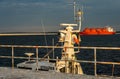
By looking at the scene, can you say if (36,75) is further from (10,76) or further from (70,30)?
(70,30)

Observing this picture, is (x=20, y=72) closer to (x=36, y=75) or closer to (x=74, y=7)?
(x=36, y=75)

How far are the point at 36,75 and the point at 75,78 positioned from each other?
160cm

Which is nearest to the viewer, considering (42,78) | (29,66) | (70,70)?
(42,78)

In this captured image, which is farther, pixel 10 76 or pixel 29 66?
pixel 29 66

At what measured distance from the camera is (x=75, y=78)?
12.8 metres

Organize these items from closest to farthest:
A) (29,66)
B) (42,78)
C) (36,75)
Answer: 1. (42,78)
2. (36,75)
3. (29,66)

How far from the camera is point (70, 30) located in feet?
72.8

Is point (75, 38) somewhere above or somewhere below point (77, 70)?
above

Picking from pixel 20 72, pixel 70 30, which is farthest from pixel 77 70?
pixel 20 72

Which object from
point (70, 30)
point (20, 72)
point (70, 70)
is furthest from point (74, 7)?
point (20, 72)

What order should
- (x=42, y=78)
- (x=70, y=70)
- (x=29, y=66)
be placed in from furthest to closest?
(x=70, y=70) → (x=29, y=66) → (x=42, y=78)

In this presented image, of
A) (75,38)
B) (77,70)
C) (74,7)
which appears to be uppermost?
(74,7)

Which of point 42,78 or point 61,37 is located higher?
point 61,37

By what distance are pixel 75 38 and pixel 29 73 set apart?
8553 mm
